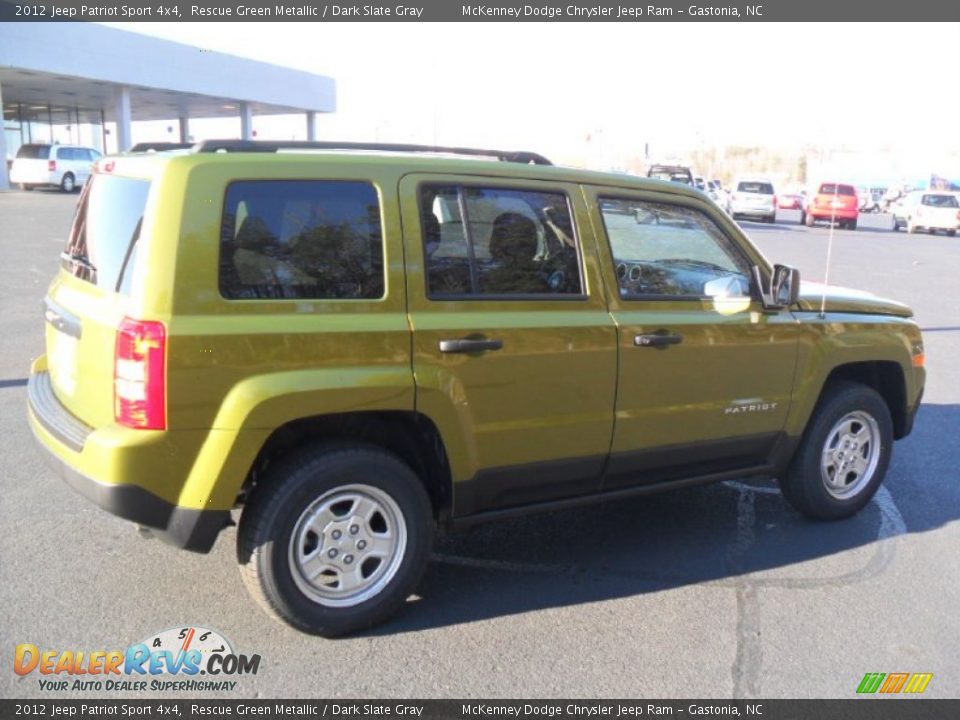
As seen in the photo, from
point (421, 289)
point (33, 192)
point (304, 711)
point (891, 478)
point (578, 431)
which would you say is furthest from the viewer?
point (33, 192)

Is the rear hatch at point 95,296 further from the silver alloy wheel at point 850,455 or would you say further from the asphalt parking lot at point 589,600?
the silver alloy wheel at point 850,455

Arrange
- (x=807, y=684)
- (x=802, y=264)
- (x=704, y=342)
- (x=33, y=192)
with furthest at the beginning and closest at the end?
(x=33, y=192) < (x=802, y=264) < (x=704, y=342) < (x=807, y=684)

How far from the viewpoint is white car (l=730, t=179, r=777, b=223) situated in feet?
116

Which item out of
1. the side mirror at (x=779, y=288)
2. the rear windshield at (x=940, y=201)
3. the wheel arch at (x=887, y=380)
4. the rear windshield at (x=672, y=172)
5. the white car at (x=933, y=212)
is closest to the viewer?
the side mirror at (x=779, y=288)

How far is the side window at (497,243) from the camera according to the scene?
385 centimetres

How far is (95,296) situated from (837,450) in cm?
394

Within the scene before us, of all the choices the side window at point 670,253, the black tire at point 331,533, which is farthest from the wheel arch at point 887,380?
the black tire at point 331,533

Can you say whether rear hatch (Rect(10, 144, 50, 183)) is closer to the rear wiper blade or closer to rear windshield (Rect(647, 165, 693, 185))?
rear windshield (Rect(647, 165, 693, 185))

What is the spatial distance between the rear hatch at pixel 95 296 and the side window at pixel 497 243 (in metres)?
1.16

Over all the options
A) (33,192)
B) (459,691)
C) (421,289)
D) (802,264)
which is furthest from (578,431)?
(33,192)

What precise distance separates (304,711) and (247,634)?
59 centimetres

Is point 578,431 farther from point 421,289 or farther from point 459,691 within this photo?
point 459,691

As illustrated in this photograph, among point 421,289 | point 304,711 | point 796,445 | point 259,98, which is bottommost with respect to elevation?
point 304,711

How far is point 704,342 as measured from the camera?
14.6 feet
